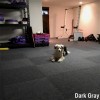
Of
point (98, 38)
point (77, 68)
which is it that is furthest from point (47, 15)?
point (77, 68)

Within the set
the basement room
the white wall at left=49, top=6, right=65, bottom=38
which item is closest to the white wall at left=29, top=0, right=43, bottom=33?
the basement room

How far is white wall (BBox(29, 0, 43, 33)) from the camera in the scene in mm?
5574

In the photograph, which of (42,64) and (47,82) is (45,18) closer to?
(42,64)

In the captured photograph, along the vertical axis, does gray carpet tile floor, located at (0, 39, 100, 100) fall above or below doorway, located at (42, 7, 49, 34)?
below

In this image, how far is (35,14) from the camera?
566 cm

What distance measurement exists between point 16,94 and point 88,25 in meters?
6.92

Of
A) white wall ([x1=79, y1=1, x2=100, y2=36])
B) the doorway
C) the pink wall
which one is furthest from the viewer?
the doorway

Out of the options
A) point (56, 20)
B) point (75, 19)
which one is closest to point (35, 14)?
point (56, 20)

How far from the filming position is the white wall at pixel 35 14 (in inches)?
219

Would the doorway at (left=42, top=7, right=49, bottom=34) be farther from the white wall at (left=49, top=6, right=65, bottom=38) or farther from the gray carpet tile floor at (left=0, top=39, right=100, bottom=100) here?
the gray carpet tile floor at (left=0, top=39, right=100, bottom=100)

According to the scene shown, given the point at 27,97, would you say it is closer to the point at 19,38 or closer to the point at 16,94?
the point at 16,94

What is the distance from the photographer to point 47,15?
27.8 ft

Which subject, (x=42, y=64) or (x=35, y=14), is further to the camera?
(x=35, y=14)

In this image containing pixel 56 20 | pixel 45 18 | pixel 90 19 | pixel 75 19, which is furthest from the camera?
pixel 75 19
